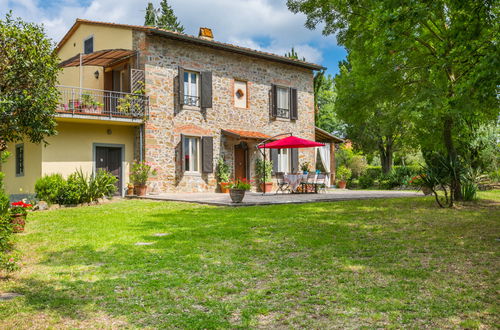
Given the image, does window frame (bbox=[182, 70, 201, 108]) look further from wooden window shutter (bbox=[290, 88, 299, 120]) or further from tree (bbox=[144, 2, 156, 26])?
tree (bbox=[144, 2, 156, 26])

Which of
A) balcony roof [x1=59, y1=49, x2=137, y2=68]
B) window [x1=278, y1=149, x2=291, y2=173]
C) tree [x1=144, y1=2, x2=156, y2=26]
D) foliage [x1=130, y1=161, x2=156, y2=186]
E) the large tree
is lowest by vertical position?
foliage [x1=130, y1=161, x2=156, y2=186]

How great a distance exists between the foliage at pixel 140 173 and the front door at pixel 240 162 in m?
4.05

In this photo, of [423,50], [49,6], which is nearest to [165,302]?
→ [423,50]

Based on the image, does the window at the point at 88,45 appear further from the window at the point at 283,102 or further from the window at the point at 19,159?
the window at the point at 283,102

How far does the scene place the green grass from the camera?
3154 mm

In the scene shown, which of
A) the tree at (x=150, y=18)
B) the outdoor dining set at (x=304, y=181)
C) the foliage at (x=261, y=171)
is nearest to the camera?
the outdoor dining set at (x=304, y=181)

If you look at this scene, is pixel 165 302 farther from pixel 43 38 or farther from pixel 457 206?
pixel 457 206

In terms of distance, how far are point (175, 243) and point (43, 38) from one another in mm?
3294

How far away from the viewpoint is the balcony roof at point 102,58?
15.1 metres

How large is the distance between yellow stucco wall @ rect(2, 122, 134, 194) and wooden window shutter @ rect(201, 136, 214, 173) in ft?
8.95

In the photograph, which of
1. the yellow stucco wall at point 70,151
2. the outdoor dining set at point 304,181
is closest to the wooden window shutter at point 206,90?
the yellow stucco wall at point 70,151

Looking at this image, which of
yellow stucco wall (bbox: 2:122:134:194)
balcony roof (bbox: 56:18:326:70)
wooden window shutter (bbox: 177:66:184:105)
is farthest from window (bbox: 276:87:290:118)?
yellow stucco wall (bbox: 2:122:134:194)

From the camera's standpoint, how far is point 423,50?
10.1m

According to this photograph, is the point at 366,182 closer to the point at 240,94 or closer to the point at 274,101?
the point at 274,101
